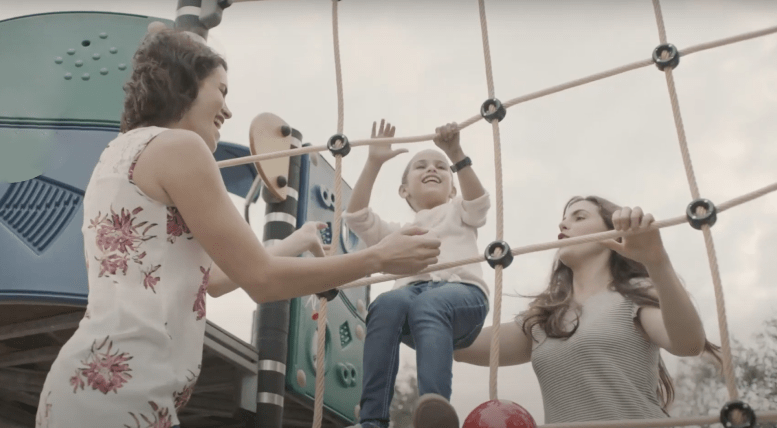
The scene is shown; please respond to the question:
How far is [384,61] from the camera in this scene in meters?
3.02

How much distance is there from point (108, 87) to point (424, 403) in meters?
1.16

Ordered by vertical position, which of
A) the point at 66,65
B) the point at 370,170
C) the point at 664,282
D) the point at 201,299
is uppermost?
the point at 66,65

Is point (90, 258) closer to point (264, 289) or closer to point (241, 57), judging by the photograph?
point (264, 289)

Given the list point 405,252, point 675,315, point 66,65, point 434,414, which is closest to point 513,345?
point 675,315

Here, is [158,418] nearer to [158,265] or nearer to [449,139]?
[158,265]

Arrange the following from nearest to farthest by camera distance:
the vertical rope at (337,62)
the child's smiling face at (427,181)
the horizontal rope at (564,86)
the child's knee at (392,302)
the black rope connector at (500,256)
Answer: the black rope connector at (500,256)
the horizontal rope at (564,86)
the child's knee at (392,302)
the vertical rope at (337,62)
the child's smiling face at (427,181)

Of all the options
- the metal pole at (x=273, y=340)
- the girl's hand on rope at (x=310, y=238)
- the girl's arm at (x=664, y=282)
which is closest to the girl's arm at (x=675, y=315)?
the girl's arm at (x=664, y=282)

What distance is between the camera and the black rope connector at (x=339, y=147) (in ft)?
5.08

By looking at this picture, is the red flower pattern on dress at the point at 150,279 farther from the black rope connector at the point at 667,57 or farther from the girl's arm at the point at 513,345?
the black rope connector at the point at 667,57

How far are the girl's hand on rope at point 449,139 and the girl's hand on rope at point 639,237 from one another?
0.49m

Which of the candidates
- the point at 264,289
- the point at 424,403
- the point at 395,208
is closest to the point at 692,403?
the point at 395,208

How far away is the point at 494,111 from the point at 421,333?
0.41 m

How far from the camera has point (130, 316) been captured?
2.51ft

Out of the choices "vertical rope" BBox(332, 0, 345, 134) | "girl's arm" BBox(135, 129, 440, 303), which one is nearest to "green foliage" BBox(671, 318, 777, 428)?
"vertical rope" BBox(332, 0, 345, 134)
